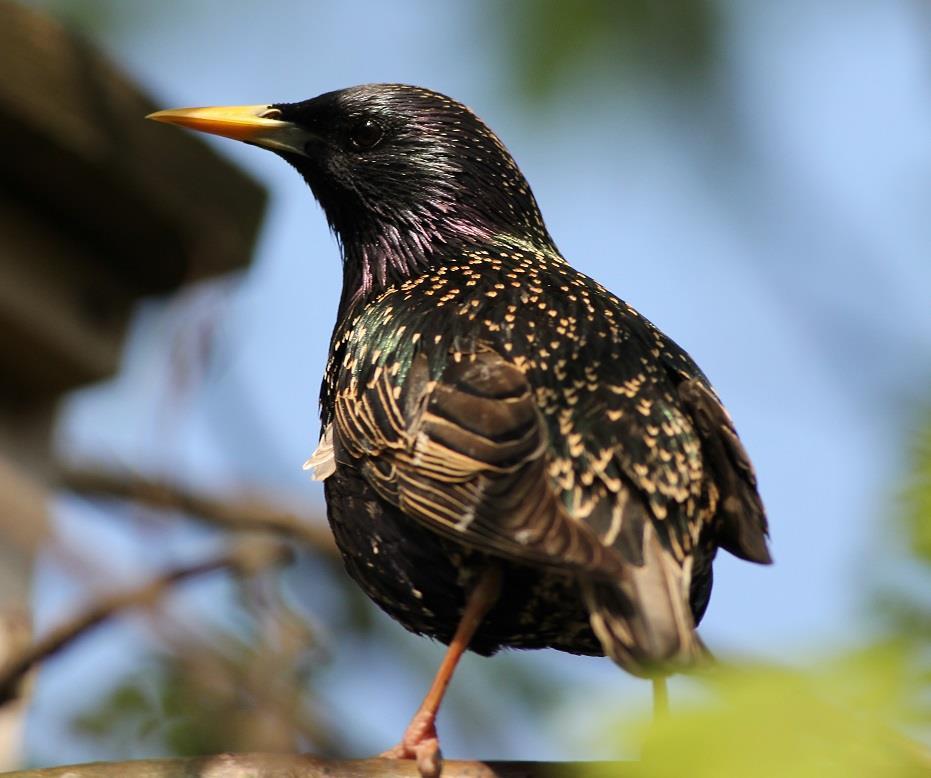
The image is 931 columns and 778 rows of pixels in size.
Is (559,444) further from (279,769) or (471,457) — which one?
(279,769)

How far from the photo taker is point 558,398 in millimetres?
2521

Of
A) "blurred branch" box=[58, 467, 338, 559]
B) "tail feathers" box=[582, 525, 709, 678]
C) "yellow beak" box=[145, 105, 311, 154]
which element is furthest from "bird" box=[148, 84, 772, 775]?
"blurred branch" box=[58, 467, 338, 559]

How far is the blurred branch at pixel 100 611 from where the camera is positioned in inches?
105

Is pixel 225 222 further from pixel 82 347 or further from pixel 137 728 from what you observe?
pixel 137 728

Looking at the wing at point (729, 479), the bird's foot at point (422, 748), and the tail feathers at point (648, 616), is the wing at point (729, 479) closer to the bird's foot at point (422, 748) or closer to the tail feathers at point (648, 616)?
the tail feathers at point (648, 616)

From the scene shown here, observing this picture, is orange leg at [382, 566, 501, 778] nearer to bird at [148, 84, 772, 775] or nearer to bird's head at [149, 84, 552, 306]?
bird at [148, 84, 772, 775]

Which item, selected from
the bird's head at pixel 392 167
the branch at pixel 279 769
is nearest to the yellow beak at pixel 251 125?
the bird's head at pixel 392 167

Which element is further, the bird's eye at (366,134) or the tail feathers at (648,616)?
the bird's eye at (366,134)

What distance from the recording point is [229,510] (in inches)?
184


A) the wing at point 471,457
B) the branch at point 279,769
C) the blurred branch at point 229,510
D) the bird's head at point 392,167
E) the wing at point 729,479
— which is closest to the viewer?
the branch at point 279,769

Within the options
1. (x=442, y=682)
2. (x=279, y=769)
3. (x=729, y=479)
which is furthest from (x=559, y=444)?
(x=279, y=769)

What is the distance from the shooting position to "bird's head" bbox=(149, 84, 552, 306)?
3.27m

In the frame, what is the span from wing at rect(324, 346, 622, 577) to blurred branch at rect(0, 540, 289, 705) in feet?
1.43

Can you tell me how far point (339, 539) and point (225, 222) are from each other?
62.2 inches
